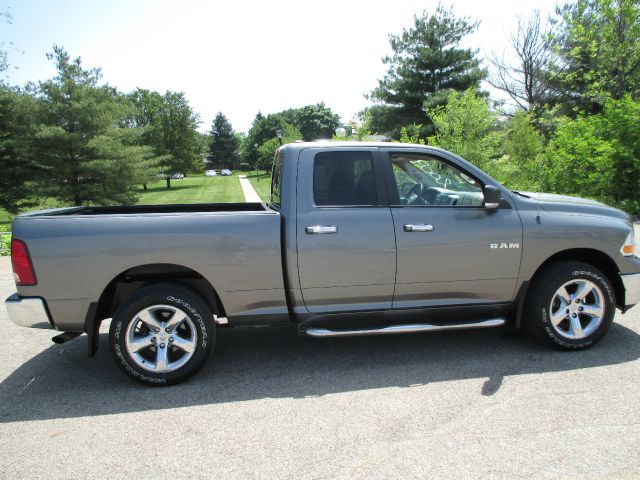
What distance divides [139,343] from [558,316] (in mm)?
3585

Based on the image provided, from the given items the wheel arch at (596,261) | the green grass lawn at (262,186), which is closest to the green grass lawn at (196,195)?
the green grass lawn at (262,186)

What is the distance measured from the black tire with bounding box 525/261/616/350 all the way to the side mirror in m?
0.84

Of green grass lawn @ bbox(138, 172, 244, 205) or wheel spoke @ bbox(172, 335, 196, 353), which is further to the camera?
green grass lawn @ bbox(138, 172, 244, 205)

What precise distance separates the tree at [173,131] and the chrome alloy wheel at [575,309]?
2165 inches

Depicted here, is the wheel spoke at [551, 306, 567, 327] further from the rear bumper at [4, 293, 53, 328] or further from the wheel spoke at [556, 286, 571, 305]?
the rear bumper at [4, 293, 53, 328]

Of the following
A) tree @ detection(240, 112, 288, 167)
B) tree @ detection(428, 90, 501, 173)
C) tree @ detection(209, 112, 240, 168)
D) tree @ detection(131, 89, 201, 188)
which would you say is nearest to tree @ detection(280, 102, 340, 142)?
tree @ detection(240, 112, 288, 167)

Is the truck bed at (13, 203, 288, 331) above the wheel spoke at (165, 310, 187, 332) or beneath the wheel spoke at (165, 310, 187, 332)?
above

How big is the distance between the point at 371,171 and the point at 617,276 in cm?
251

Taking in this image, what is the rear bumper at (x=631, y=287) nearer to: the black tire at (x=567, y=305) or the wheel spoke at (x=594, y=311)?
the black tire at (x=567, y=305)

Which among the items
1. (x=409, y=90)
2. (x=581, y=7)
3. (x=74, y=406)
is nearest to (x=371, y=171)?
(x=74, y=406)

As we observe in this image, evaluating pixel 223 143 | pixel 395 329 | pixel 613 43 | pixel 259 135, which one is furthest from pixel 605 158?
pixel 223 143

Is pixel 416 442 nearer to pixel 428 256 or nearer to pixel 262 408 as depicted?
pixel 262 408

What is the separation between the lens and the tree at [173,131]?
Result: 55312mm

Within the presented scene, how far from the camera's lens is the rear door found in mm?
3821
